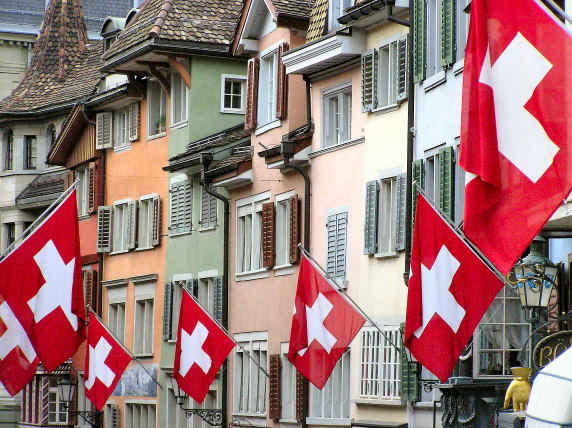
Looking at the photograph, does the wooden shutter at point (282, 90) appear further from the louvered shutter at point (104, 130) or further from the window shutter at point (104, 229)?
the window shutter at point (104, 229)

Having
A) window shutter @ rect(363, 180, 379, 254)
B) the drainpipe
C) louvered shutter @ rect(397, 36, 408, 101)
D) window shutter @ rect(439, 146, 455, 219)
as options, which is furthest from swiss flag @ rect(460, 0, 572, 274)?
the drainpipe

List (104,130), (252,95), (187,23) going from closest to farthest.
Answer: (252,95), (187,23), (104,130)

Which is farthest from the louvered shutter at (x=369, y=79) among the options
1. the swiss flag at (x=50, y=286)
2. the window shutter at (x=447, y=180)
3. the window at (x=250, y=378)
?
the swiss flag at (x=50, y=286)

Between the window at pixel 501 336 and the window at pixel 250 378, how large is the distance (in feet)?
40.4

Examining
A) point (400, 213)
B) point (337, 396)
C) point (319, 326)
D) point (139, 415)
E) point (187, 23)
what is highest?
point (187, 23)

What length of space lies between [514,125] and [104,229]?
37.7 m

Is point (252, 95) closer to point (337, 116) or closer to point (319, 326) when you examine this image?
point (337, 116)

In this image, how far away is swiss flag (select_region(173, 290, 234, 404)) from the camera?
32.9m

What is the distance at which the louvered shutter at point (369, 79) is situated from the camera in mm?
32125

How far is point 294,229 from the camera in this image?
36.2m

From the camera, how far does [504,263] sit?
514 inches

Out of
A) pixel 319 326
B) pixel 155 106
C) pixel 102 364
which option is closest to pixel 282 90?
pixel 102 364

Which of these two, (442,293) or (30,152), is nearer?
(442,293)

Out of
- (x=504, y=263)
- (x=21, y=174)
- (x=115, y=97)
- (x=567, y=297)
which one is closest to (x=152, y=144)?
(x=115, y=97)
